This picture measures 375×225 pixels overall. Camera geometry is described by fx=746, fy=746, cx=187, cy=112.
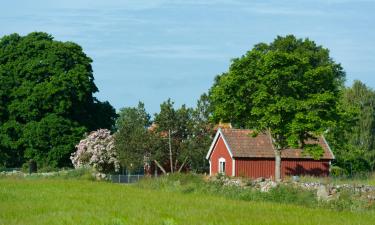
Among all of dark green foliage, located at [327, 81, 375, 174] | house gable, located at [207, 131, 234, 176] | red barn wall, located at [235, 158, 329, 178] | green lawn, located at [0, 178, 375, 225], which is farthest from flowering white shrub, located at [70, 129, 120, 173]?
green lawn, located at [0, 178, 375, 225]

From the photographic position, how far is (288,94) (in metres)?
48.9

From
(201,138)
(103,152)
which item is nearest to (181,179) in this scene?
(201,138)

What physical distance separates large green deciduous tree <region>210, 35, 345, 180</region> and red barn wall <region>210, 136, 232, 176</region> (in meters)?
5.10

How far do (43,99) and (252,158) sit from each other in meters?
19.4

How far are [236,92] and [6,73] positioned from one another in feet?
84.0

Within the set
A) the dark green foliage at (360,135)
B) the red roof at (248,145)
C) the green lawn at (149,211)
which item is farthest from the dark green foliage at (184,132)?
the green lawn at (149,211)

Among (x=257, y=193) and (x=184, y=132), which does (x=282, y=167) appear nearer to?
(x=184, y=132)

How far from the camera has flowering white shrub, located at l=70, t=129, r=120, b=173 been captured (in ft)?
204

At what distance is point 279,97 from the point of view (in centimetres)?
4794

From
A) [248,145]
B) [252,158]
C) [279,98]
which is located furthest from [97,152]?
[279,98]

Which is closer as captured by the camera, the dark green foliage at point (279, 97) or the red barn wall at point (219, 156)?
the dark green foliage at point (279, 97)

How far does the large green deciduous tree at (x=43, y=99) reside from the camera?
62938mm

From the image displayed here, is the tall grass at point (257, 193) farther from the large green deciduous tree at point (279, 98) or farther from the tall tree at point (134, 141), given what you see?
the tall tree at point (134, 141)

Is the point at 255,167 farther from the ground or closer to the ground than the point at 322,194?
farther from the ground
